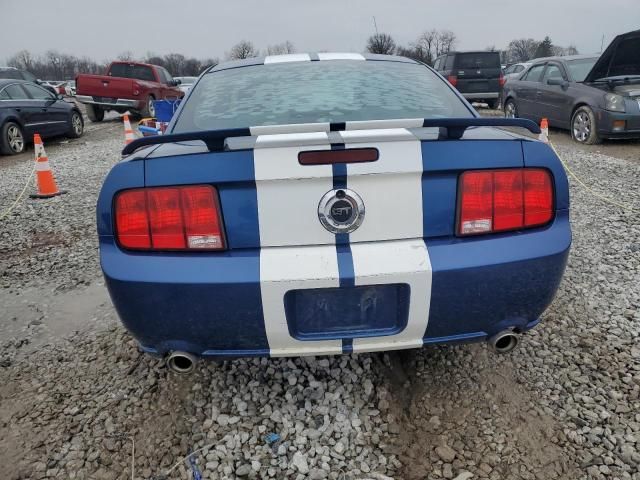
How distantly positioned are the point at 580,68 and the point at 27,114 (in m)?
10.9

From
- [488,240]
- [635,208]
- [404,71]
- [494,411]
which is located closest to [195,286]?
[488,240]

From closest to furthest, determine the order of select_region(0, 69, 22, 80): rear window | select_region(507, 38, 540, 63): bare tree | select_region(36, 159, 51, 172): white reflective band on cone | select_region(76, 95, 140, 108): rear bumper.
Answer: select_region(36, 159, 51, 172): white reflective band on cone < select_region(76, 95, 140, 108): rear bumper < select_region(0, 69, 22, 80): rear window < select_region(507, 38, 540, 63): bare tree

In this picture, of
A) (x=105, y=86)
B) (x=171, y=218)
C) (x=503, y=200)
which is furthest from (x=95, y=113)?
(x=503, y=200)

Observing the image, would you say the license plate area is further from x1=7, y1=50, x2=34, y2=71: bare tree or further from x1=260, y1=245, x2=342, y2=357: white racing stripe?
x1=7, y1=50, x2=34, y2=71: bare tree

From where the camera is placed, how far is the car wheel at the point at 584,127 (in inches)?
319

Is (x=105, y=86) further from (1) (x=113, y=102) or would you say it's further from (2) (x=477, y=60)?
(2) (x=477, y=60)

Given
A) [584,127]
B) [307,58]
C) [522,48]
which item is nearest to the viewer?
[307,58]

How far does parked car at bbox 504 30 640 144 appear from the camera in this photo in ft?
25.1

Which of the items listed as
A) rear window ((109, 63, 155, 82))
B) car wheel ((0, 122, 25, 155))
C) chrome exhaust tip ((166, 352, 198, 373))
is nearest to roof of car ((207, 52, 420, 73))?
chrome exhaust tip ((166, 352, 198, 373))

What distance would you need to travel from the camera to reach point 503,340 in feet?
6.25

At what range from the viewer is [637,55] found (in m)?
7.94

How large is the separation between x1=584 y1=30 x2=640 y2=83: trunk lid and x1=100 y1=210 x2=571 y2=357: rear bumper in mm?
7892

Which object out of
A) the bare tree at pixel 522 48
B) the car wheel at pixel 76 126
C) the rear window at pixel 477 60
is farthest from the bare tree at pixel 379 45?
the bare tree at pixel 522 48

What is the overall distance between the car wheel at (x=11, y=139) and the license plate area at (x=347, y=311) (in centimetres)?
960
